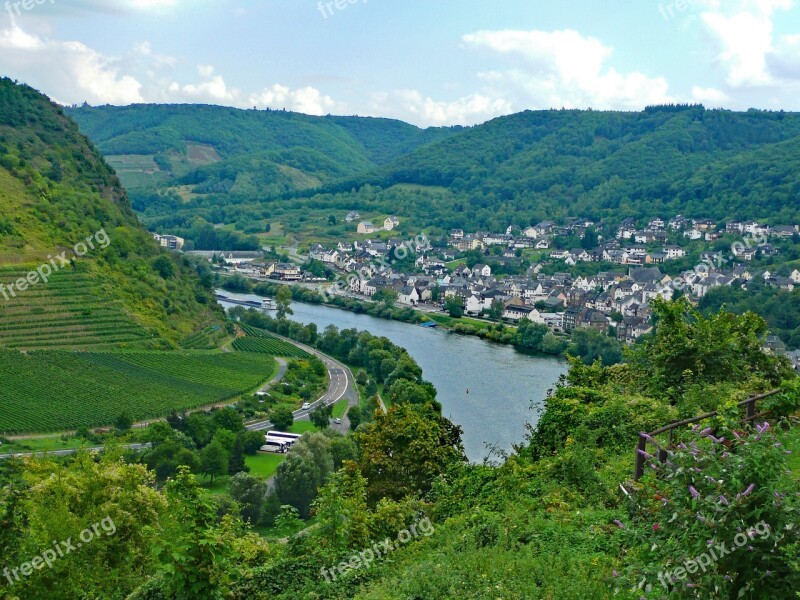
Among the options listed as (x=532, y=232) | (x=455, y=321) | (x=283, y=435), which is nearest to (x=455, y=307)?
(x=455, y=321)

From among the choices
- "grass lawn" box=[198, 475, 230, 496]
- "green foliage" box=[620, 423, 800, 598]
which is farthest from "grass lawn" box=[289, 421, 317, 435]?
"green foliage" box=[620, 423, 800, 598]

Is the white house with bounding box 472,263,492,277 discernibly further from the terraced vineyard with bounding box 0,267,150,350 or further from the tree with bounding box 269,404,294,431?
the tree with bounding box 269,404,294,431

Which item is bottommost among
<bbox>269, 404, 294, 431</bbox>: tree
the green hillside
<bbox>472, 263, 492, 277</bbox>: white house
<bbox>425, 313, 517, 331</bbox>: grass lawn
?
<bbox>269, 404, 294, 431</bbox>: tree

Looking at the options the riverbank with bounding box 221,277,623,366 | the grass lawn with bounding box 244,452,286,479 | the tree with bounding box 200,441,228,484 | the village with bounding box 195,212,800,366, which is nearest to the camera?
the tree with bounding box 200,441,228,484

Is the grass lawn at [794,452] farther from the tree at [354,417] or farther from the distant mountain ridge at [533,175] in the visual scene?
the distant mountain ridge at [533,175]

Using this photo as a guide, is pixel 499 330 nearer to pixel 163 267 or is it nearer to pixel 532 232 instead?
pixel 163 267
